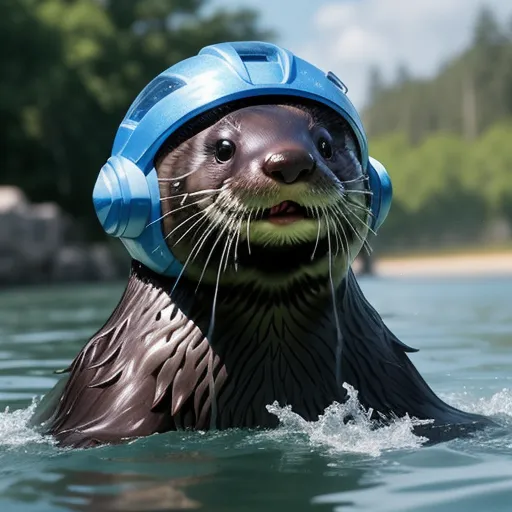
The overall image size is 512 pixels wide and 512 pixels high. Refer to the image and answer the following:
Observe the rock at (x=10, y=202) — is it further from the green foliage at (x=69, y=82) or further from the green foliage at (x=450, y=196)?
the green foliage at (x=450, y=196)

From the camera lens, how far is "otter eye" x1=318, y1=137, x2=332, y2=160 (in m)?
3.51

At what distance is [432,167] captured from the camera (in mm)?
60688

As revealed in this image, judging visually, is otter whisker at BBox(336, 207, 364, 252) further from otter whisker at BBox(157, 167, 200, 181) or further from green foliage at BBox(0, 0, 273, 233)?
green foliage at BBox(0, 0, 273, 233)

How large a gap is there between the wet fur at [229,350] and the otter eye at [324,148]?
48 mm

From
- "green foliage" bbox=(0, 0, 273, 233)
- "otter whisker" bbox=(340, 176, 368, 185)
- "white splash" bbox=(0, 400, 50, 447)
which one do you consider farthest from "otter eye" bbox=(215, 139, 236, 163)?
"green foliage" bbox=(0, 0, 273, 233)

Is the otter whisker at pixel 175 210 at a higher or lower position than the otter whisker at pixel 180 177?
lower

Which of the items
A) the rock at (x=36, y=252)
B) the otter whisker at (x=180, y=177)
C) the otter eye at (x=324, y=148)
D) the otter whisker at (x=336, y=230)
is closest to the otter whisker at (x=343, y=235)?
the otter whisker at (x=336, y=230)

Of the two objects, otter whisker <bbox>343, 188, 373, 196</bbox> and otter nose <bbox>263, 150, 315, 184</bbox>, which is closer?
otter nose <bbox>263, 150, 315, 184</bbox>

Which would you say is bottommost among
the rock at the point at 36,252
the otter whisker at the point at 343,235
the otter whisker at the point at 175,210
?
the otter whisker at the point at 343,235

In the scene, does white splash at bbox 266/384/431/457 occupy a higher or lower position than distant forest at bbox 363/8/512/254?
lower

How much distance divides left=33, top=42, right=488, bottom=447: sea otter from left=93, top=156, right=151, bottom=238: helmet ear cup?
2.5 inches

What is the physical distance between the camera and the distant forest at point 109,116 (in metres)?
29.2

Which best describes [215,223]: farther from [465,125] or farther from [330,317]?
[465,125]

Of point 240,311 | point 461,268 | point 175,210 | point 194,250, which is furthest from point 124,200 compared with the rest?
point 461,268
